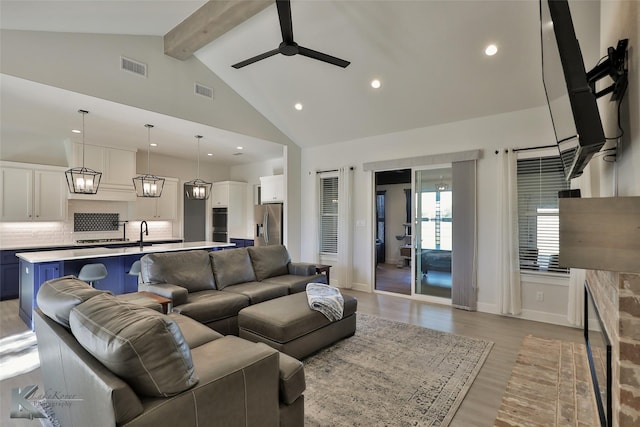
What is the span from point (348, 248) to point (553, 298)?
3.15 meters

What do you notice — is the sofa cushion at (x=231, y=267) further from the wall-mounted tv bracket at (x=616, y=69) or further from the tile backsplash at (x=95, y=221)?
the tile backsplash at (x=95, y=221)

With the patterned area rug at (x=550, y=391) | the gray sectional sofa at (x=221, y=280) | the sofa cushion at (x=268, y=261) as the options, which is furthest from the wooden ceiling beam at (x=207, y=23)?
the patterned area rug at (x=550, y=391)

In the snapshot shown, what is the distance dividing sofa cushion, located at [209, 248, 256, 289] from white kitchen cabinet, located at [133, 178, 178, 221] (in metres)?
3.87

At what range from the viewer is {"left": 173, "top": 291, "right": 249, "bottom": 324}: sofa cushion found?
9.89 ft

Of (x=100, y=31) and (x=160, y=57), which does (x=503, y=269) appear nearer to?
(x=160, y=57)

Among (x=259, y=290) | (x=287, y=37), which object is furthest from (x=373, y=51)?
(x=259, y=290)

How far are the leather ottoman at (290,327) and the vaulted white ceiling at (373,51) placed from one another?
10.6ft

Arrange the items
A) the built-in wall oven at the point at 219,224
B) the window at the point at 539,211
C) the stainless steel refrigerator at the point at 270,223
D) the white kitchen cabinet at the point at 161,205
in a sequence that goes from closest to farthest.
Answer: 1. the window at the point at 539,211
2. the stainless steel refrigerator at the point at 270,223
3. the white kitchen cabinet at the point at 161,205
4. the built-in wall oven at the point at 219,224

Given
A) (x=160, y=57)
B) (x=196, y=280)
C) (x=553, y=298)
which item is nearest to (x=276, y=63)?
(x=160, y=57)

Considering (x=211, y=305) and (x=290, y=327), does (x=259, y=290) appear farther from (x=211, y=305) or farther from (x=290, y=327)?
(x=290, y=327)

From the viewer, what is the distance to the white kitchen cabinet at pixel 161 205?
270 inches

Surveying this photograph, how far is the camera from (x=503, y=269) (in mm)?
4215

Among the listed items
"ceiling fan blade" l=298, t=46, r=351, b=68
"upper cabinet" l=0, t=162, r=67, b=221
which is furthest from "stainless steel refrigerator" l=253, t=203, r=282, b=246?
"ceiling fan blade" l=298, t=46, r=351, b=68

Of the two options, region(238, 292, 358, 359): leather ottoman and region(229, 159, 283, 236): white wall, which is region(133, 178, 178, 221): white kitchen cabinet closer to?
region(229, 159, 283, 236): white wall
